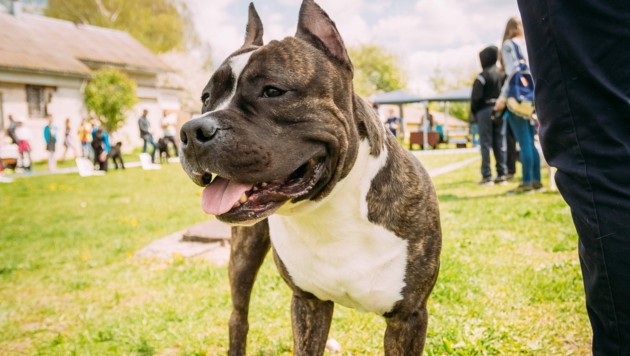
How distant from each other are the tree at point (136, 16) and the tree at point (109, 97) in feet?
46.6

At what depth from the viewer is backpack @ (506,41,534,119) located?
650 cm

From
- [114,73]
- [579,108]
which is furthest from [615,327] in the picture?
[114,73]

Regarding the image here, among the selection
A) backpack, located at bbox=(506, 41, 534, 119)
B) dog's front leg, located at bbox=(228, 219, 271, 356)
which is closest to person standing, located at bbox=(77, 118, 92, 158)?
backpack, located at bbox=(506, 41, 534, 119)

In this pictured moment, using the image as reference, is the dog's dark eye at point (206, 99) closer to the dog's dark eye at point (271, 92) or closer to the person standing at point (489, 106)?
the dog's dark eye at point (271, 92)

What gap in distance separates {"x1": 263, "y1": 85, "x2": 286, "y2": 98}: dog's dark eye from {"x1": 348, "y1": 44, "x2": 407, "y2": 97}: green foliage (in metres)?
61.1

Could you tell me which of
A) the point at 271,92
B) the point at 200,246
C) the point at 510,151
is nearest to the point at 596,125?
the point at 271,92

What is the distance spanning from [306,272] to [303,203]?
1.16 feet

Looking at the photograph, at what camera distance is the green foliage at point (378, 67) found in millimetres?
62281

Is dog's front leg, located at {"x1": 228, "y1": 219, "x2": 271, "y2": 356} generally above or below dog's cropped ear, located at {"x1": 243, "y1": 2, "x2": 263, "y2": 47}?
below

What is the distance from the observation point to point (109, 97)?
24797 millimetres

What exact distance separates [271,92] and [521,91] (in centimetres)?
539

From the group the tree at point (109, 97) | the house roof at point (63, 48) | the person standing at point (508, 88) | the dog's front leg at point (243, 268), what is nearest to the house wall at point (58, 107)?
the house roof at point (63, 48)

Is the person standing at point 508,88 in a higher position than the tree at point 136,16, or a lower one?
lower

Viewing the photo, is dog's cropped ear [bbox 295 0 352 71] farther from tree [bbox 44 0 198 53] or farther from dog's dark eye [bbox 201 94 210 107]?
tree [bbox 44 0 198 53]
